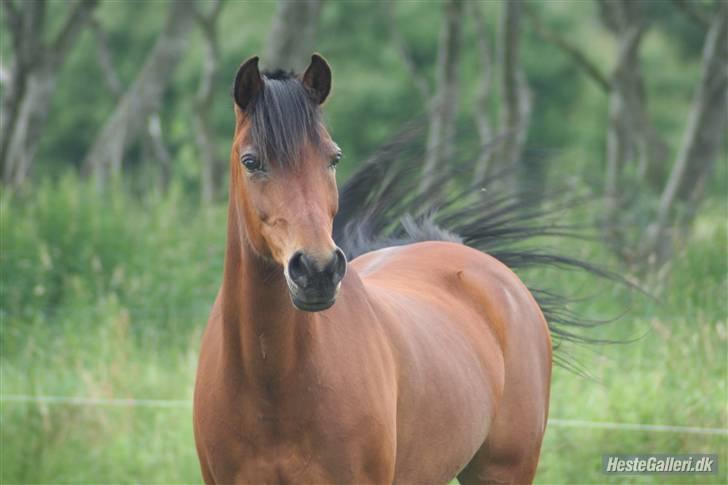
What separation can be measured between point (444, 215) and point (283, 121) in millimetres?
2411

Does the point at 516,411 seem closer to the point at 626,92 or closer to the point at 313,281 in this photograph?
the point at 313,281

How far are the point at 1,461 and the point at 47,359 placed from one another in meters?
1.50

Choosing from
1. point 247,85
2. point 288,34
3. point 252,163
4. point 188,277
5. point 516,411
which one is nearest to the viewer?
point 252,163

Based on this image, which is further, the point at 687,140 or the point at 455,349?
the point at 687,140

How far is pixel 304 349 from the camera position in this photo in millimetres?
3463

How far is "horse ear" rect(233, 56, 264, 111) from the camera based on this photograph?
3.37 metres

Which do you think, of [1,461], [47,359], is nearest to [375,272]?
[1,461]

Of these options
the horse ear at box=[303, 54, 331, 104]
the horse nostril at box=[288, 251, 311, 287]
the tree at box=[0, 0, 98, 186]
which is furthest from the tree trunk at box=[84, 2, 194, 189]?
the horse nostril at box=[288, 251, 311, 287]

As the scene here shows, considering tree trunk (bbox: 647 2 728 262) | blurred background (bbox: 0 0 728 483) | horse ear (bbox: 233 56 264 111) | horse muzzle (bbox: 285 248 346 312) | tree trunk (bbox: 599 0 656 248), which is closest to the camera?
horse muzzle (bbox: 285 248 346 312)

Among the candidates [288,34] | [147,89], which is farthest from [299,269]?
[147,89]

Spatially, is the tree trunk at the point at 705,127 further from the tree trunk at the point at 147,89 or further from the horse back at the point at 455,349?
the horse back at the point at 455,349

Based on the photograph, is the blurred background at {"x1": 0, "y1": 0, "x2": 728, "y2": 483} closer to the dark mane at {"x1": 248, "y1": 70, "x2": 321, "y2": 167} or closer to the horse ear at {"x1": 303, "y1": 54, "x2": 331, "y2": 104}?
the horse ear at {"x1": 303, "y1": 54, "x2": 331, "y2": 104}

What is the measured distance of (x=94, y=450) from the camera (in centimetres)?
715

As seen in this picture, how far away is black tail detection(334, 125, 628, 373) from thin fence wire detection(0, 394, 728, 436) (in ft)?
3.89
